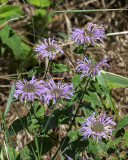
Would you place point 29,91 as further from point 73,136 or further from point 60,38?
point 60,38

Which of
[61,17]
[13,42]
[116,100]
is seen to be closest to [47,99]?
[13,42]

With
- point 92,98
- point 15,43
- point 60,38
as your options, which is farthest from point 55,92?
point 60,38

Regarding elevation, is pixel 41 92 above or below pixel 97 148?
above

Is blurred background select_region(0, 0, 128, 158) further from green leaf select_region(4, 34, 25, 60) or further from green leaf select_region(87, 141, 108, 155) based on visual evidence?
green leaf select_region(87, 141, 108, 155)

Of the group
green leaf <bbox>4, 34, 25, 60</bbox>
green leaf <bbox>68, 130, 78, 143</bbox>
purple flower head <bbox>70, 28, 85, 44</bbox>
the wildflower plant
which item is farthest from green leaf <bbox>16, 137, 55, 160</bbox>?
green leaf <bbox>4, 34, 25, 60</bbox>

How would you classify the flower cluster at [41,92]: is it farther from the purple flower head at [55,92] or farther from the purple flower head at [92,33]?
the purple flower head at [92,33]
